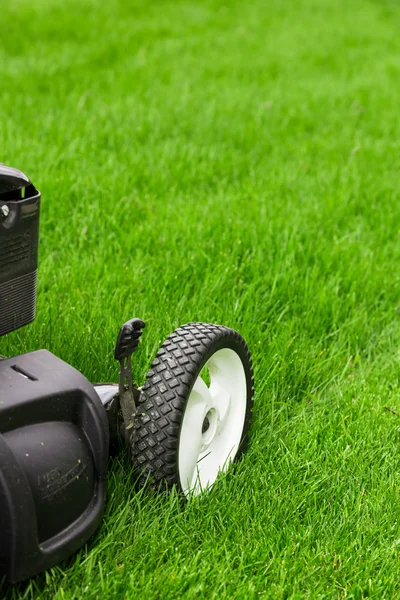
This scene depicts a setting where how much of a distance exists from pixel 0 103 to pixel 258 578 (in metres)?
3.43

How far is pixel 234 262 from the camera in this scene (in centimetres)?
294

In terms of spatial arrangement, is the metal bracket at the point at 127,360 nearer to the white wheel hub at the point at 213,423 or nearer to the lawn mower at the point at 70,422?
the lawn mower at the point at 70,422

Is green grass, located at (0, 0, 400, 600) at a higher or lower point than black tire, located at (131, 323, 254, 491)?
lower

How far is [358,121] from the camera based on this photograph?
5047 mm

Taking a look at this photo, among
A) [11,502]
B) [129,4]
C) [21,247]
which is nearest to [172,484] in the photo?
[11,502]

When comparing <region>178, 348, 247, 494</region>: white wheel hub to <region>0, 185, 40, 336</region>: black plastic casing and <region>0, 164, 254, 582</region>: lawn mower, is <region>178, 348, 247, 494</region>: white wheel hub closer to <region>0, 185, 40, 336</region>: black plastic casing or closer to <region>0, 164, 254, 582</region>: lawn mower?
<region>0, 164, 254, 582</region>: lawn mower

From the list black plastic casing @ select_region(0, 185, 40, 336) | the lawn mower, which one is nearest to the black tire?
the lawn mower

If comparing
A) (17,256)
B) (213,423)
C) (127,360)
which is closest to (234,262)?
(213,423)

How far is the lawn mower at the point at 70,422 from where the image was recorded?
1.41 meters

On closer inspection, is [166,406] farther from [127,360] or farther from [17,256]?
[17,256]

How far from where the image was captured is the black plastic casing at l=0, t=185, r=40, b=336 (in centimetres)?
156

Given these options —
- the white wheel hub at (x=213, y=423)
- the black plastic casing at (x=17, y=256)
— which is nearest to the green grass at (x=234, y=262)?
the white wheel hub at (x=213, y=423)

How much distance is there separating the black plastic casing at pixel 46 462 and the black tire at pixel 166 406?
0.13 meters

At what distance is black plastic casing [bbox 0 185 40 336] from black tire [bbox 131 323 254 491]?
304 millimetres
